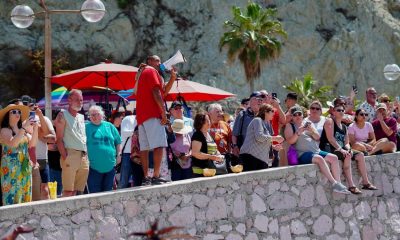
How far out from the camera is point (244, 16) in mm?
39969

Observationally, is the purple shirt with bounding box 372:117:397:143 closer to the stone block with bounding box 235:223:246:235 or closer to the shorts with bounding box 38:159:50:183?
the stone block with bounding box 235:223:246:235

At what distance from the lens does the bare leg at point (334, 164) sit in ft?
35.1

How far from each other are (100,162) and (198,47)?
3707 centimetres

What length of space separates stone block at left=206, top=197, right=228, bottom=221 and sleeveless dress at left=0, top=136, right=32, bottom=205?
7.58 feet

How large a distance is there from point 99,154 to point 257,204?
7.33 ft

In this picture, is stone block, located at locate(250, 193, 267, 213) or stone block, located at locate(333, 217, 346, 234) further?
stone block, located at locate(333, 217, 346, 234)

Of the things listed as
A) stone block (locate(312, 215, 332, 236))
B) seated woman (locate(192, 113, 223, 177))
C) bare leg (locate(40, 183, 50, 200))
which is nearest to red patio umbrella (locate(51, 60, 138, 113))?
seated woman (locate(192, 113, 223, 177))

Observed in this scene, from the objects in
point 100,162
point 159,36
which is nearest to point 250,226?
point 100,162

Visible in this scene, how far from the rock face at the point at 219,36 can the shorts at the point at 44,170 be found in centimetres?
3200

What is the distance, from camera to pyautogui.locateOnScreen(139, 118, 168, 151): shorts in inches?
333

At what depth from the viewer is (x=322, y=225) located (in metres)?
10.7

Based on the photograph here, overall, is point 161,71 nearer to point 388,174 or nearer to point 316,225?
point 316,225

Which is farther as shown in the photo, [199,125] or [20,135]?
[199,125]

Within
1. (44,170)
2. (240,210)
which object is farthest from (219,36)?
(44,170)
